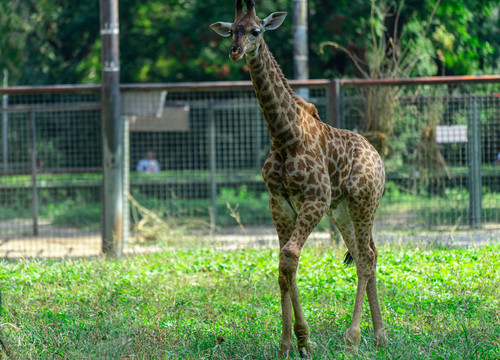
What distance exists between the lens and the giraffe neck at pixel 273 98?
4266mm

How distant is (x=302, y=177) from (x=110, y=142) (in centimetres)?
462

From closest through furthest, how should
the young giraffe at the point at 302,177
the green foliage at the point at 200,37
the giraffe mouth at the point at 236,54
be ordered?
the giraffe mouth at the point at 236,54 → the young giraffe at the point at 302,177 → the green foliage at the point at 200,37

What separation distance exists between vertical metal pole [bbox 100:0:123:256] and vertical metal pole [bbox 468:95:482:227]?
476 cm

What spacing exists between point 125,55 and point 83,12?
5.16 ft

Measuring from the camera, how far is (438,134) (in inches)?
359

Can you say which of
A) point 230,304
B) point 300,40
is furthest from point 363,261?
point 300,40

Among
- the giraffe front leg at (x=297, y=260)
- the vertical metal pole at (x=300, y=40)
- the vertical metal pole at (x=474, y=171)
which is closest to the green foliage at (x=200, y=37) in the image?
the vertical metal pole at (x=300, y=40)

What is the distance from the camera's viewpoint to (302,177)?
4270 mm

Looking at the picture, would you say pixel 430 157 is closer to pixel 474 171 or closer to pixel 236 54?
pixel 474 171

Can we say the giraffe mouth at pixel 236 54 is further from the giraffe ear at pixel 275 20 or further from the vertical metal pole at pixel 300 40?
the vertical metal pole at pixel 300 40

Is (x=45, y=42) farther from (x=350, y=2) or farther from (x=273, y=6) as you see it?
(x=350, y=2)

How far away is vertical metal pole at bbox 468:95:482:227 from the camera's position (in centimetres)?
900

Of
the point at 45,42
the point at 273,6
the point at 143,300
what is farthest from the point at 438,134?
the point at 45,42

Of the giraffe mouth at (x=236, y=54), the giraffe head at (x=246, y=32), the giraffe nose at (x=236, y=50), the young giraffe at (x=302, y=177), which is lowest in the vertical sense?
the young giraffe at (x=302, y=177)
